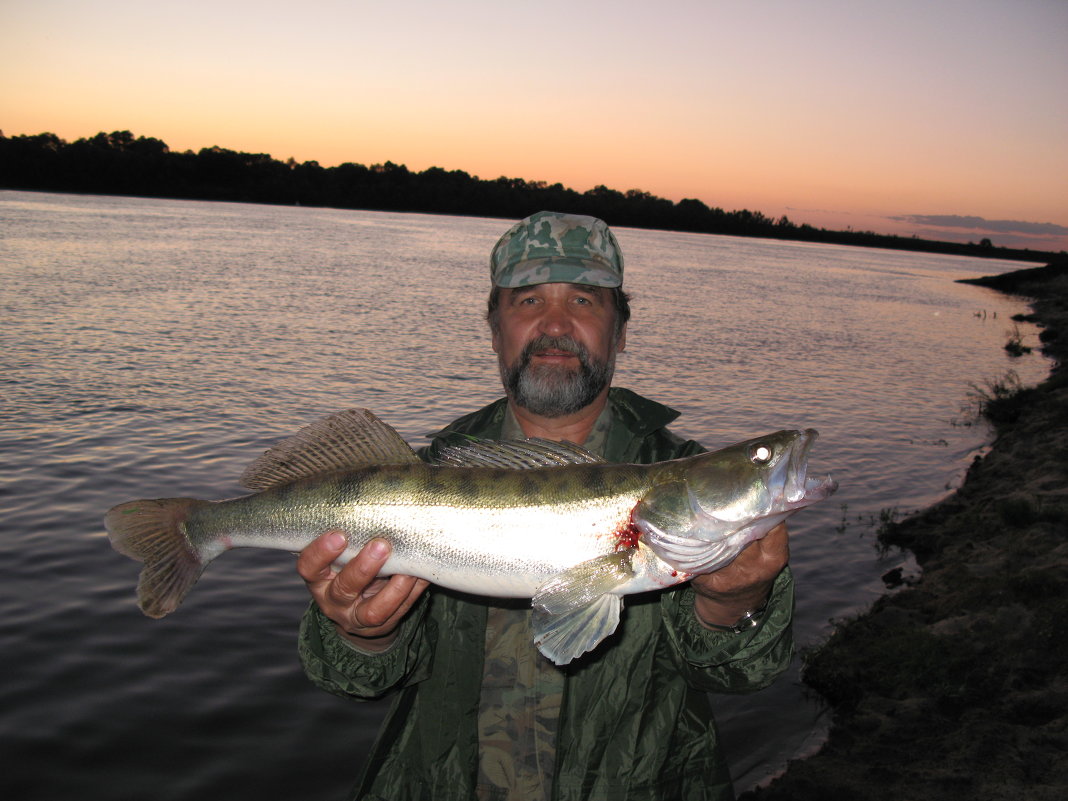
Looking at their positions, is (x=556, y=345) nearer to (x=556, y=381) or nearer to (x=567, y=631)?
(x=556, y=381)

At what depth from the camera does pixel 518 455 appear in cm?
323

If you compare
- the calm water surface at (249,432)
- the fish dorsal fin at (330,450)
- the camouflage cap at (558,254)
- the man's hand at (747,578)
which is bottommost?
the calm water surface at (249,432)

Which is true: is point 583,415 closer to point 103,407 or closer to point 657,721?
point 657,721

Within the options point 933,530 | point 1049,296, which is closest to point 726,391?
point 933,530

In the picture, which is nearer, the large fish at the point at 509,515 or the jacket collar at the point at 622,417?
the large fish at the point at 509,515

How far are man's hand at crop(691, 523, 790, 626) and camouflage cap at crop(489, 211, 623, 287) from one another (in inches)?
76.2

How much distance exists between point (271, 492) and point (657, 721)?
2029 mm

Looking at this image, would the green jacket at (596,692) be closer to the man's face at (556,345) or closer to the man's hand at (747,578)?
the man's hand at (747,578)

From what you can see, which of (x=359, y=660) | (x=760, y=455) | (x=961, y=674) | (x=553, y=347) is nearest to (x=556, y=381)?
(x=553, y=347)

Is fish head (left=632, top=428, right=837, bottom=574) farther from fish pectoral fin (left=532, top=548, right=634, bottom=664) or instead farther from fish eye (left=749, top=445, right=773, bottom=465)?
fish pectoral fin (left=532, top=548, right=634, bottom=664)

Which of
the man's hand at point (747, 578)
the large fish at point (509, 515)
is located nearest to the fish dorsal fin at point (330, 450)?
the large fish at point (509, 515)

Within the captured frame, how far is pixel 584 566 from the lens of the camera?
2.95m

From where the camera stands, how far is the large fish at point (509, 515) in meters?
2.90

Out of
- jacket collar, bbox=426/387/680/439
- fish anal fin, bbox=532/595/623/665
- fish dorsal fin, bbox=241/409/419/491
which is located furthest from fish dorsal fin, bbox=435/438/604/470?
jacket collar, bbox=426/387/680/439
